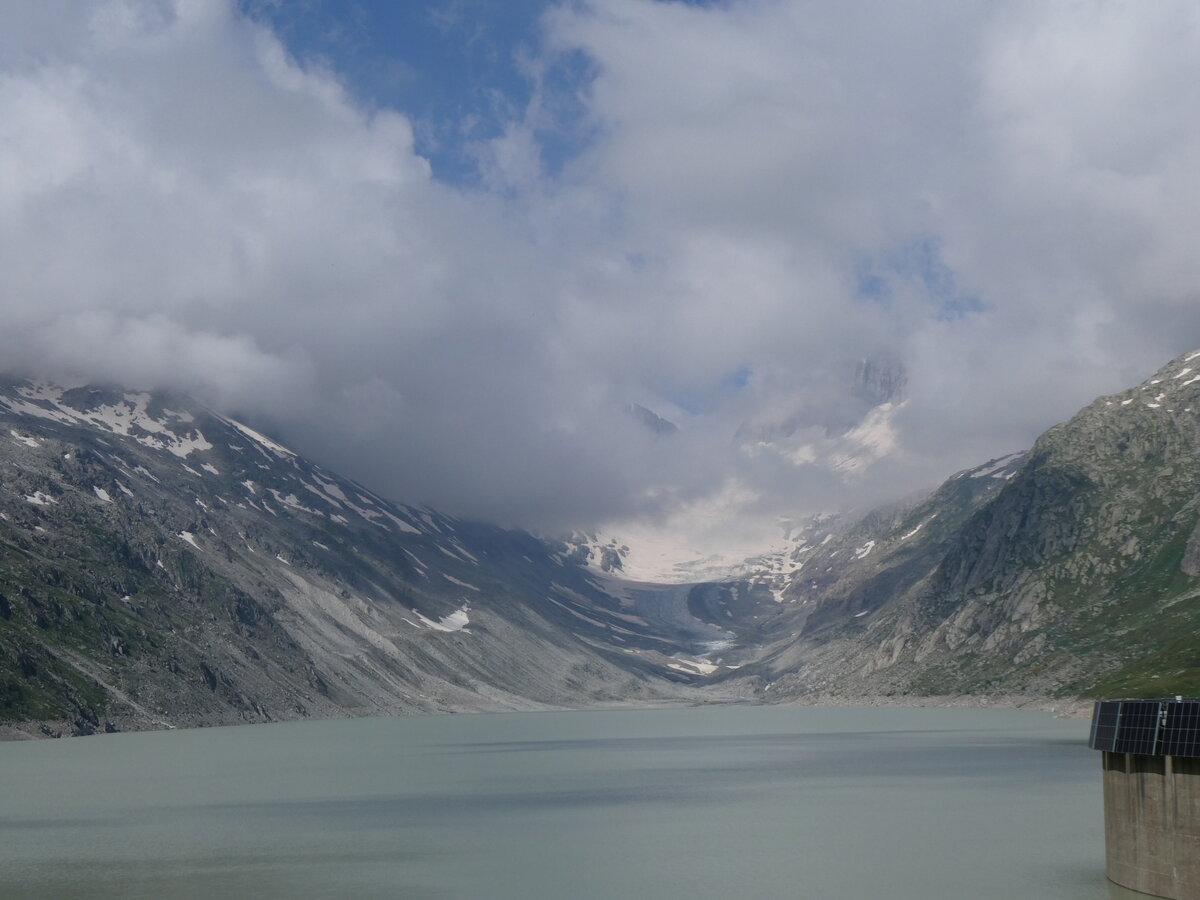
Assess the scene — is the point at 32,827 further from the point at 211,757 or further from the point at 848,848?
the point at 211,757

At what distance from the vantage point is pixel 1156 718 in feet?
186

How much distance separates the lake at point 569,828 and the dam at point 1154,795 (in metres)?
3.14

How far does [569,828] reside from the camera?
314ft

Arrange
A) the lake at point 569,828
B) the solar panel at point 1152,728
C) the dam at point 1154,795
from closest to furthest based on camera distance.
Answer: the dam at point 1154,795 < the solar panel at point 1152,728 < the lake at point 569,828

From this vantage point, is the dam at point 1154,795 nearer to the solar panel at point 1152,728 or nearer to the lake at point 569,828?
the solar panel at point 1152,728

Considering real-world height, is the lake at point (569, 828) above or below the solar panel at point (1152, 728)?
below

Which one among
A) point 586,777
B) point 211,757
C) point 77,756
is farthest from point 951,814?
point 77,756

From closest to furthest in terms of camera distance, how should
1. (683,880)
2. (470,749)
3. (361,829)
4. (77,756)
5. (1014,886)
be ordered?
(1014,886)
(683,880)
(361,829)
(77,756)
(470,749)

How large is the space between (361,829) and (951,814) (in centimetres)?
4300

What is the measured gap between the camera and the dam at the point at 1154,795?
5400 cm

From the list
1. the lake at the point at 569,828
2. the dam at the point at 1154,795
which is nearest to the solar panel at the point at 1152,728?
the dam at the point at 1154,795

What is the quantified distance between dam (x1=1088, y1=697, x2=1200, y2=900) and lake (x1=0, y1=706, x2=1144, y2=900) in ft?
10.3

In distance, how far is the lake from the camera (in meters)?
69.9

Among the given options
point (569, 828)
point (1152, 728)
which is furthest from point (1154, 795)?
point (569, 828)
